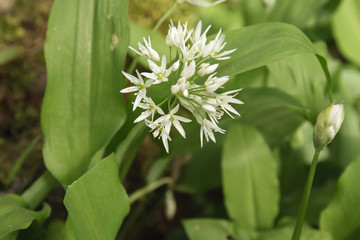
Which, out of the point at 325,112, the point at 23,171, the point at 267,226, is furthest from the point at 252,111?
the point at 23,171

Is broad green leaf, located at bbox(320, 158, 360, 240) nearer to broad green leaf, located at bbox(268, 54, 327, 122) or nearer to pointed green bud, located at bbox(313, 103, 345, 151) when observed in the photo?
broad green leaf, located at bbox(268, 54, 327, 122)

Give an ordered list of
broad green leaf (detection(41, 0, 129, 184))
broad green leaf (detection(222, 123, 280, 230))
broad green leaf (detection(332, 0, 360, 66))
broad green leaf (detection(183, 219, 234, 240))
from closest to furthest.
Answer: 1. broad green leaf (detection(41, 0, 129, 184))
2. broad green leaf (detection(183, 219, 234, 240))
3. broad green leaf (detection(222, 123, 280, 230))
4. broad green leaf (detection(332, 0, 360, 66))

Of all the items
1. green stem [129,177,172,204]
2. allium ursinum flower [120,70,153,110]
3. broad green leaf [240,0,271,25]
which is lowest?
green stem [129,177,172,204]

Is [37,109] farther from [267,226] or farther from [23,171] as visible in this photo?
[267,226]

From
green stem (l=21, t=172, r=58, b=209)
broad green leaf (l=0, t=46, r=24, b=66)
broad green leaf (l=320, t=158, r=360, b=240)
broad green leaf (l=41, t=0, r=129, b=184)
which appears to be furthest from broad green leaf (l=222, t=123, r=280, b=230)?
broad green leaf (l=0, t=46, r=24, b=66)

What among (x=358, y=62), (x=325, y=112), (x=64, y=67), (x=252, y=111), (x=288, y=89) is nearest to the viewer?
(x=325, y=112)

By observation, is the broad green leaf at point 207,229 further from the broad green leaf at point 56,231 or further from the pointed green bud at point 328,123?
the pointed green bud at point 328,123

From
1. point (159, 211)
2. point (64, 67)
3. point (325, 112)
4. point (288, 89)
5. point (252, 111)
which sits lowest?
point (159, 211)
